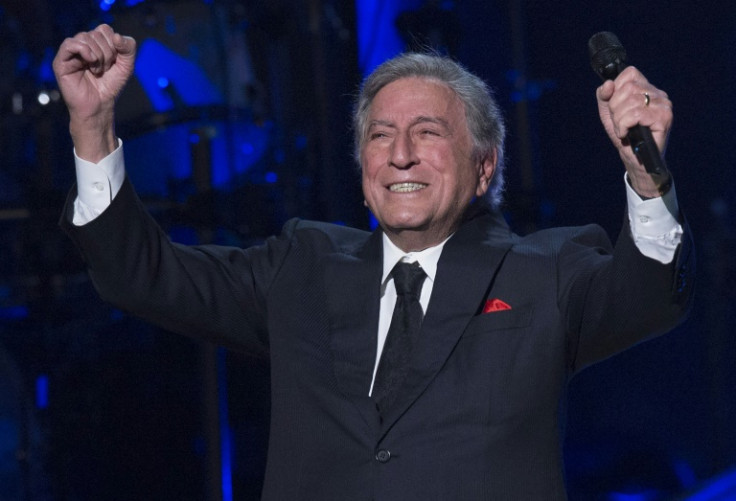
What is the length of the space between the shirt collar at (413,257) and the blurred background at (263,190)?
795 millimetres

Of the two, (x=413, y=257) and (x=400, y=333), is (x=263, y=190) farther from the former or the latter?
(x=400, y=333)

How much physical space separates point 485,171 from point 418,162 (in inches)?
7.7

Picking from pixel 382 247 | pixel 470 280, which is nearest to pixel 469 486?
pixel 470 280

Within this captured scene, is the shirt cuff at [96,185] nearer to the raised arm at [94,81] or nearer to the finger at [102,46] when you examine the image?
the raised arm at [94,81]

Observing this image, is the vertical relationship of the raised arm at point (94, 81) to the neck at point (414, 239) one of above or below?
above

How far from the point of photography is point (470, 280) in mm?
1466

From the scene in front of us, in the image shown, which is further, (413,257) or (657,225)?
(413,257)

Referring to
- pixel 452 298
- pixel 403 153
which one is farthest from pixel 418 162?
pixel 452 298

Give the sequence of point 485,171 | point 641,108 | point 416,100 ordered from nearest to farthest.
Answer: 1. point 641,108
2. point 416,100
3. point 485,171

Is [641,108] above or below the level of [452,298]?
above

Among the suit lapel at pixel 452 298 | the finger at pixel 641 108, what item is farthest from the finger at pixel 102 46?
the finger at pixel 641 108

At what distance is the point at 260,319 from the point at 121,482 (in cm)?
79

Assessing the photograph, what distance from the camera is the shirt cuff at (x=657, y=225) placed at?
1206 mm

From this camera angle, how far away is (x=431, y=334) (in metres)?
1.42
